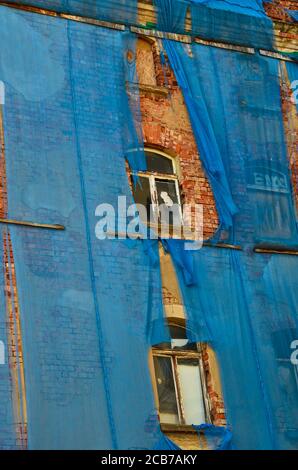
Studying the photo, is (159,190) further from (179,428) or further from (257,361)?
(179,428)

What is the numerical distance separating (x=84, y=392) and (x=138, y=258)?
2166 millimetres

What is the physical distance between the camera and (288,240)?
1734 centimetres

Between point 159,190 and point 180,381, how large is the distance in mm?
2854

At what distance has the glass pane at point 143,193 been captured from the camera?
16.9 meters

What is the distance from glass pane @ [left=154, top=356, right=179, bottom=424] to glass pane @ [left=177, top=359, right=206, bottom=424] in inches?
5.2

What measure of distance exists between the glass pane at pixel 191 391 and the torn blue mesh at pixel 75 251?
0.59m

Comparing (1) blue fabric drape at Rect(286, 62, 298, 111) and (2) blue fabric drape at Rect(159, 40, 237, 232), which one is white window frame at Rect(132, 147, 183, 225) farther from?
(1) blue fabric drape at Rect(286, 62, 298, 111)

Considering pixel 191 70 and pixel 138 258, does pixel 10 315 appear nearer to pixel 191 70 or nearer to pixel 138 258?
pixel 138 258

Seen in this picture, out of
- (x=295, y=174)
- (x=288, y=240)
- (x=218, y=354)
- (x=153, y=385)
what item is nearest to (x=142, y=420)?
(x=153, y=385)

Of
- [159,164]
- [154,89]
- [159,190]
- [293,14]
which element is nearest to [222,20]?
[293,14]

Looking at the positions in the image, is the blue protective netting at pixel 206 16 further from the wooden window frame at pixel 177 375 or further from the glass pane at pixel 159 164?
the wooden window frame at pixel 177 375

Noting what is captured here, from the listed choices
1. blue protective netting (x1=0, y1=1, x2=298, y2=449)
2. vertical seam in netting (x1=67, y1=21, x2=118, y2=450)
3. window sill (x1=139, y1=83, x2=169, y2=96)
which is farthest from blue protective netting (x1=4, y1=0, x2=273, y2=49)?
window sill (x1=139, y1=83, x2=169, y2=96)

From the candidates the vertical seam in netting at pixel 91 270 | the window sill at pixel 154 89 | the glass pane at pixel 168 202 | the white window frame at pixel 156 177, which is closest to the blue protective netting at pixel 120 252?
the vertical seam in netting at pixel 91 270

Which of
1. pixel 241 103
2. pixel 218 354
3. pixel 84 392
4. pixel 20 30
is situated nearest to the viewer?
pixel 84 392
